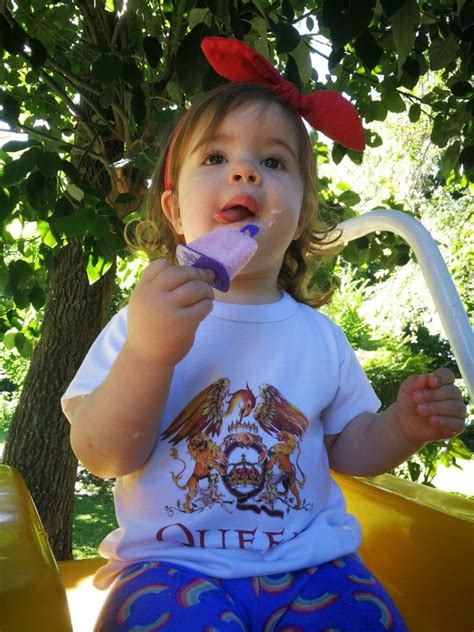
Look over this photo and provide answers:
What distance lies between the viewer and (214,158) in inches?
51.8

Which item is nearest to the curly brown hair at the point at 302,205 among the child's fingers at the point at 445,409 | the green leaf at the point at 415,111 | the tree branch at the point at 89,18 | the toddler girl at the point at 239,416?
the toddler girl at the point at 239,416

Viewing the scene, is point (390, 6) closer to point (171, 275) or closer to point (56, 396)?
point (171, 275)

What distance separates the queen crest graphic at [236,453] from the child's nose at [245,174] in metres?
0.34

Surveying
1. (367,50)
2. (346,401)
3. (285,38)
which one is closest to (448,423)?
(346,401)

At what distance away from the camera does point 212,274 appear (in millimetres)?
1054

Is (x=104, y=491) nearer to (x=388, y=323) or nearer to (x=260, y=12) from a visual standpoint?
(x=388, y=323)

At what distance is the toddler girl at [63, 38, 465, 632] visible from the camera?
105cm

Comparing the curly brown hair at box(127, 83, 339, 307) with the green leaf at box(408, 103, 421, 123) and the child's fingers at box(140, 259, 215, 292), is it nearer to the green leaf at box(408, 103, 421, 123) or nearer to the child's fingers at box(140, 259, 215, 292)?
the child's fingers at box(140, 259, 215, 292)

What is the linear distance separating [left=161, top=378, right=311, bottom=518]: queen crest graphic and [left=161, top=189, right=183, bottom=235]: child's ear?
36 centimetres

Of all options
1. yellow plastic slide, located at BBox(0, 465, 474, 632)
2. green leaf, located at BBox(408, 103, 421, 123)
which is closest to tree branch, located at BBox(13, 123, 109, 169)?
yellow plastic slide, located at BBox(0, 465, 474, 632)

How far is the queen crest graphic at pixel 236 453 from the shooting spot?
113 centimetres

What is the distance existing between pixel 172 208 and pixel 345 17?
468mm

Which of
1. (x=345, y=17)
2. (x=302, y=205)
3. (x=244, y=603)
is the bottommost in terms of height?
(x=244, y=603)

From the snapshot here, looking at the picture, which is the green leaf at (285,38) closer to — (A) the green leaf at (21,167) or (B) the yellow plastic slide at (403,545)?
(A) the green leaf at (21,167)
